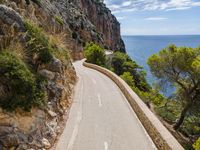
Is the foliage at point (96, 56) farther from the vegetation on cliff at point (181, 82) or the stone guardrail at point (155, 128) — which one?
the stone guardrail at point (155, 128)

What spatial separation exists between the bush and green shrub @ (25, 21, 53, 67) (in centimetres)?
231

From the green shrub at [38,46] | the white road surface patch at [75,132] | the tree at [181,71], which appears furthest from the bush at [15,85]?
the tree at [181,71]

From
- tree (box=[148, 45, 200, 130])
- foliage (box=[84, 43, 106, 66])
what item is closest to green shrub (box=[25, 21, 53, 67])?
tree (box=[148, 45, 200, 130])

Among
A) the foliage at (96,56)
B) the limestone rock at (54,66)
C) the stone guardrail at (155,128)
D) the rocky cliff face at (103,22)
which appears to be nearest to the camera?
the stone guardrail at (155,128)

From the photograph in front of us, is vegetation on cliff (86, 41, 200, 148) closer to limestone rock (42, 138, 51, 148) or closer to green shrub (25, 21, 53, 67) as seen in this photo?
green shrub (25, 21, 53, 67)

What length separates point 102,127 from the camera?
12.8m

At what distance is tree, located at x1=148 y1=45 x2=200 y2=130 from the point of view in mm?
24094

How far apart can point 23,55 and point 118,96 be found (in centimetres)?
914

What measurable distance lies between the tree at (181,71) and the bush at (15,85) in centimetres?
1563

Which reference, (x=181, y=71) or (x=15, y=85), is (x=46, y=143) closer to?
(x=15, y=85)

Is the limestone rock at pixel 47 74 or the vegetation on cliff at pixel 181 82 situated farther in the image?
the vegetation on cliff at pixel 181 82

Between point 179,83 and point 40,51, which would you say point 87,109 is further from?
point 179,83

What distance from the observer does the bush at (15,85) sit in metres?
10.4

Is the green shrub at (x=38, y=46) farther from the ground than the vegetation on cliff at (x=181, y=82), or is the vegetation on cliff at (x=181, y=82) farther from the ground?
the green shrub at (x=38, y=46)
